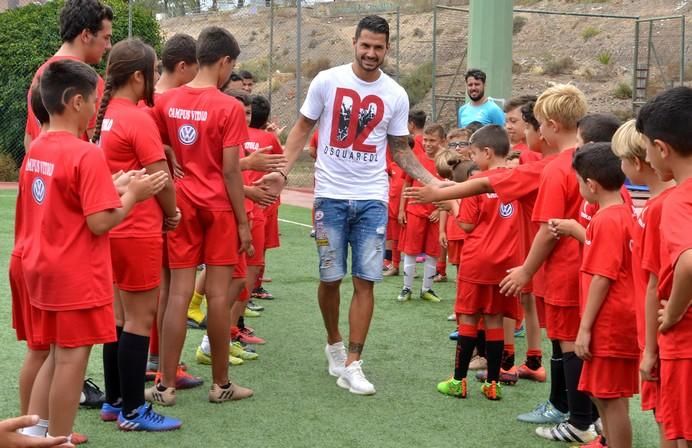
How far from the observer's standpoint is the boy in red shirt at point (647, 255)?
3.64 metres

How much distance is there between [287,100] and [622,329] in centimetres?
2574

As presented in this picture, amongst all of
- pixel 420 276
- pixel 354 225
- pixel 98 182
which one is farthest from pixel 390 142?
pixel 420 276

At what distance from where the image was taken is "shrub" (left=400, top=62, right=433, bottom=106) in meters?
29.6

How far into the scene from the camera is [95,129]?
5312 millimetres

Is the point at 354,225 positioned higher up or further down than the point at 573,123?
further down

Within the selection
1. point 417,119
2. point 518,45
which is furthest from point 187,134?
point 518,45

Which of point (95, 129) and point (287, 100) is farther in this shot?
point (287, 100)

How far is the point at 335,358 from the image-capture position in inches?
260

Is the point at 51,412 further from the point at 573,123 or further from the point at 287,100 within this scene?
the point at 287,100

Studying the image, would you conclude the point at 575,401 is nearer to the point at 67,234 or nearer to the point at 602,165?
the point at 602,165

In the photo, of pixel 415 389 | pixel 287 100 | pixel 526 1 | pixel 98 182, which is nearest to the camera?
pixel 98 182

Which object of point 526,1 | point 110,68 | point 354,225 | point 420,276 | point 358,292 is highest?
point 526,1

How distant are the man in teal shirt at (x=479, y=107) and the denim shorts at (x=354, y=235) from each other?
4.82 metres

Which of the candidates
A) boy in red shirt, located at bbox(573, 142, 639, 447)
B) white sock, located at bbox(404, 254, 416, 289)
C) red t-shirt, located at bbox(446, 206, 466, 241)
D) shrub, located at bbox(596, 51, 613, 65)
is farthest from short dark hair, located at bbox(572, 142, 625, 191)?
shrub, located at bbox(596, 51, 613, 65)
